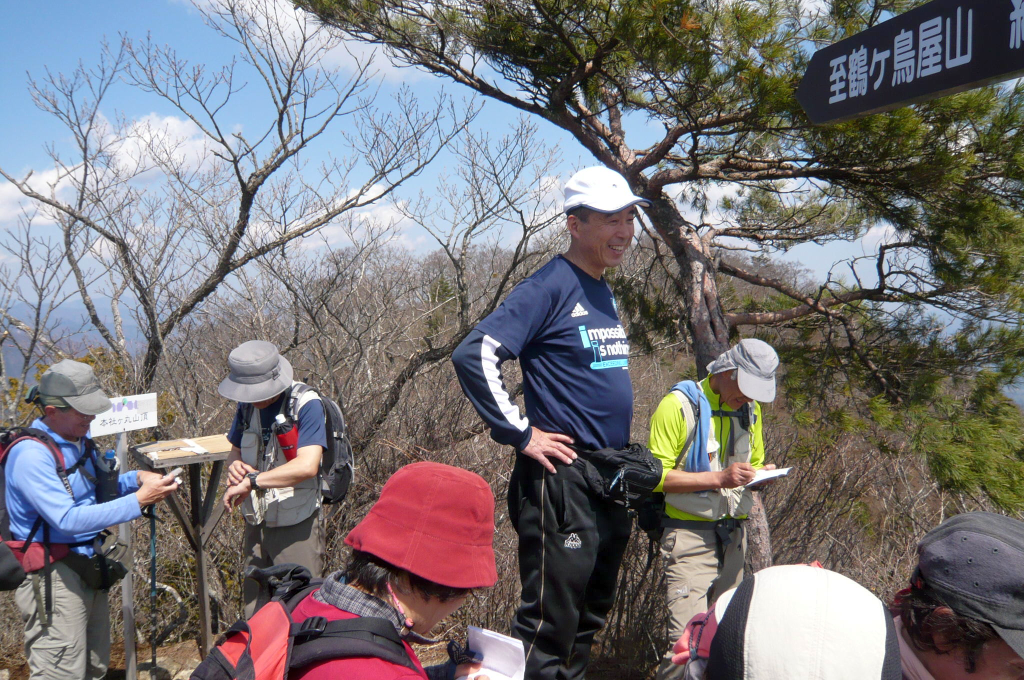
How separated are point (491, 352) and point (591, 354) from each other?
14.7 inches

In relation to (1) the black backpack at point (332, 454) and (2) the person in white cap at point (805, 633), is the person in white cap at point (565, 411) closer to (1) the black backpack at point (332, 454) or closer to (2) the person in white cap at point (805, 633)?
(1) the black backpack at point (332, 454)

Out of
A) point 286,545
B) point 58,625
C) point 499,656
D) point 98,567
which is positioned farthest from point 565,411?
point 58,625

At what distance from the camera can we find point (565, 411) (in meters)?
2.38

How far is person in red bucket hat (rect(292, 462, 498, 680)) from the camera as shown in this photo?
134 cm

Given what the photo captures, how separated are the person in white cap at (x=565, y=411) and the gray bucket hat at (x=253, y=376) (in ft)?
3.19

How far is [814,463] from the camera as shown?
423 centimetres

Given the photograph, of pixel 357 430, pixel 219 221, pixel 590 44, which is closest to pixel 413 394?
pixel 357 430

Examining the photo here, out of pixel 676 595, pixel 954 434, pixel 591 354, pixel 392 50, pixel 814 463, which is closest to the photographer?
pixel 591 354

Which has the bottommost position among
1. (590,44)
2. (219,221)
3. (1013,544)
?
(1013,544)

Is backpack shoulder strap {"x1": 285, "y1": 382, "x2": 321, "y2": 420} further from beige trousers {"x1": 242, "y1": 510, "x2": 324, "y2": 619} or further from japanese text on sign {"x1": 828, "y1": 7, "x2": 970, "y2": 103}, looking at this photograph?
japanese text on sign {"x1": 828, "y1": 7, "x2": 970, "y2": 103}

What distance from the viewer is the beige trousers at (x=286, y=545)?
294cm

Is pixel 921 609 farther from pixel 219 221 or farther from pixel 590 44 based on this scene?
pixel 219 221

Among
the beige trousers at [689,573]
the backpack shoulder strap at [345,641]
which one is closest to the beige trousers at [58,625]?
the backpack shoulder strap at [345,641]

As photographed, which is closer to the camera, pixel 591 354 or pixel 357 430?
pixel 591 354
